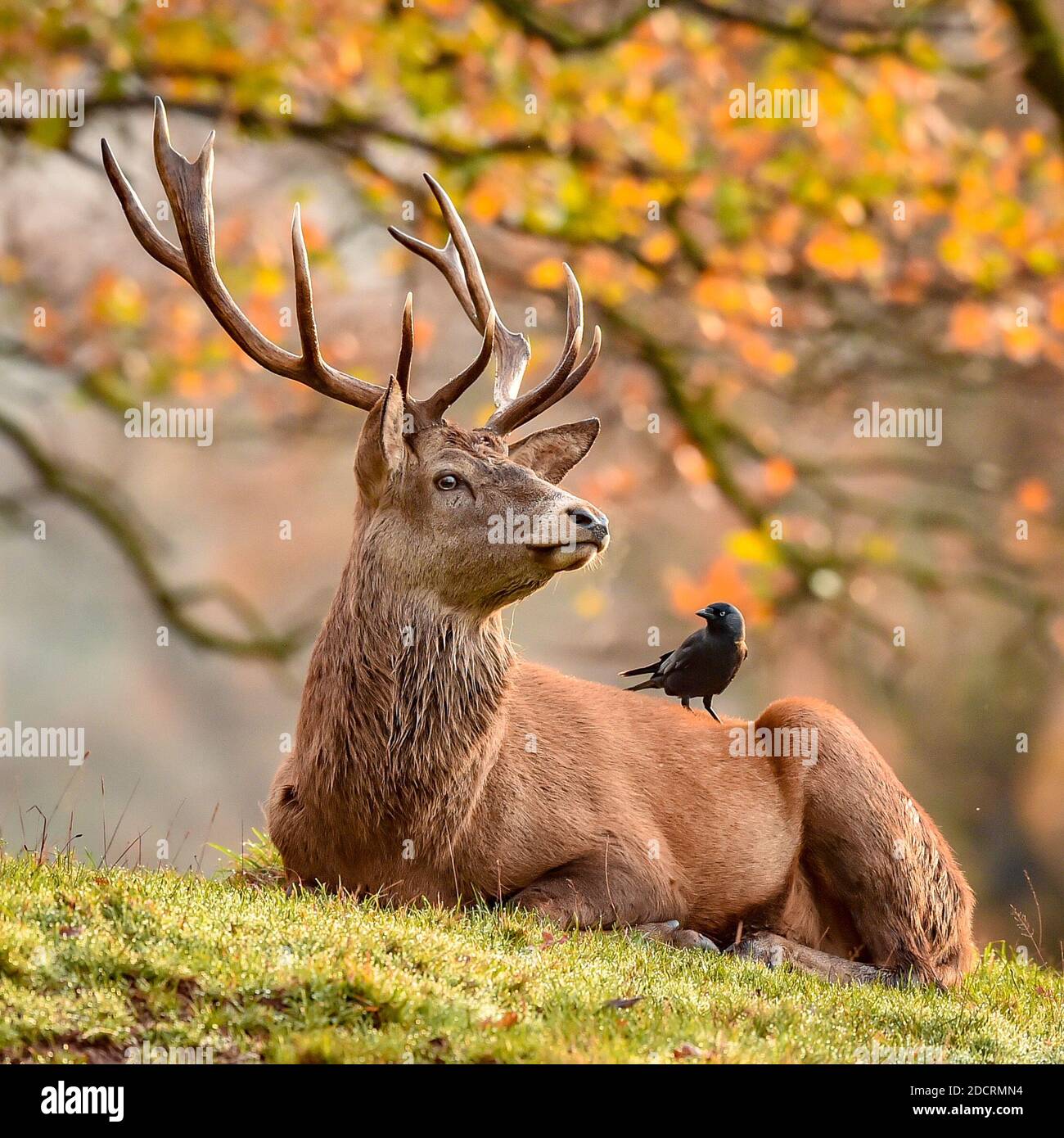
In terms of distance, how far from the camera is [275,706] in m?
16.1

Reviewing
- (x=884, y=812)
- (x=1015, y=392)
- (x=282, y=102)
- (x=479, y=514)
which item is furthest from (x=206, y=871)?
(x=1015, y=392)

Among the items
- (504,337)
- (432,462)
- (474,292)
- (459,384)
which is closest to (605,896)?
(432,462)

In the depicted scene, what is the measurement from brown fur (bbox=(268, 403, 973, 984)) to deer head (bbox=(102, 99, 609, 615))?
1 centimetres

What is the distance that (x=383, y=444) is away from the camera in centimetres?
603

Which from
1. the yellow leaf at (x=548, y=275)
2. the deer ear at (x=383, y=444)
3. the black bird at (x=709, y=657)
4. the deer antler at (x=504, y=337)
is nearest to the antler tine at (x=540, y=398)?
the deer antler at (x=504, y=337)

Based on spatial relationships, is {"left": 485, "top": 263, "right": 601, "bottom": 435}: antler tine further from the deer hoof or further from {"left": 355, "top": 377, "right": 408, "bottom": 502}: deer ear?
the deer hoof

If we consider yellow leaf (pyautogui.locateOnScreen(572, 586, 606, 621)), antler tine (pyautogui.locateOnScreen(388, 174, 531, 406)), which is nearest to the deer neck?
antler tine (pyautogui.locateOnScreen(388, 174, 531, 406))

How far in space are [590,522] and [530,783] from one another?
4.28 feet

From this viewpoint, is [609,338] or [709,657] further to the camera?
[609,338]

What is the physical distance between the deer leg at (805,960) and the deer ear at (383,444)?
8.06 ft

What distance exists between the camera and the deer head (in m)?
5.91

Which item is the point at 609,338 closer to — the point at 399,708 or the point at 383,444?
the point at 383,444

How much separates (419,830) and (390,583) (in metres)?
0.98
